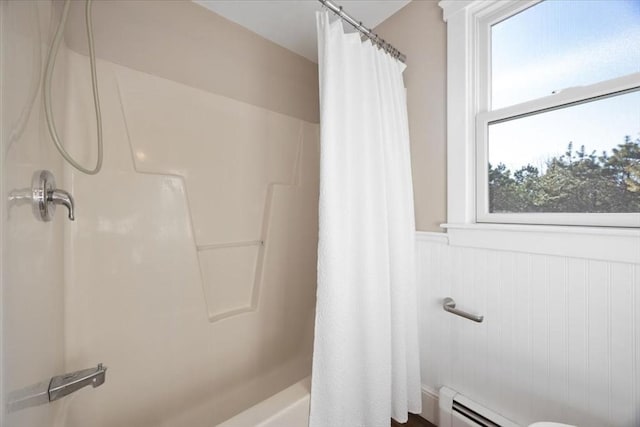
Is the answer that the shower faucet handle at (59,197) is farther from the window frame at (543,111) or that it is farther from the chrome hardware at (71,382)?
the window frame at (543,111)

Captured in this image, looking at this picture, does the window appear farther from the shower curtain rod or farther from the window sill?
the shower curtain rod

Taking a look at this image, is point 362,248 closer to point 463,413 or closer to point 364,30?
point 463,413

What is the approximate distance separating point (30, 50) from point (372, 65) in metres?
1.06

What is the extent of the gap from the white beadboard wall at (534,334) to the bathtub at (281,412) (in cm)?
67

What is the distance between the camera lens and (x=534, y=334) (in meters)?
0.88

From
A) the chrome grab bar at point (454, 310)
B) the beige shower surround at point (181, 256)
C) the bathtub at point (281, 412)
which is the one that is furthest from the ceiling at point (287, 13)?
the bathtub at point (281, 412)

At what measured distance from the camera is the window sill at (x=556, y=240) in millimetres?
708

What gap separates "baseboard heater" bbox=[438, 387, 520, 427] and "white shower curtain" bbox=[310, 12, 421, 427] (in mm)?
113

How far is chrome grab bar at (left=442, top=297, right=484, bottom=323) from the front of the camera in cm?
98

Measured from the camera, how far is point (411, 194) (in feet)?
3.76

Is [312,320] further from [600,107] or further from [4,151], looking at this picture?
[600,107]

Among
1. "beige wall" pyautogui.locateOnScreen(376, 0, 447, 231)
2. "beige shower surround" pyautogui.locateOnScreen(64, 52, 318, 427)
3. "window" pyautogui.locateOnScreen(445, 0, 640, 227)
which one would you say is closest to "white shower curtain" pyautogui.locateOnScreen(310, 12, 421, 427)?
"beige wall" pyautogui.locateOnScreen(376, 0, 447, 231)

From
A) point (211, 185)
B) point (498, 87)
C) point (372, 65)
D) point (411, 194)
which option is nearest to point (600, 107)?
point (498, 87)

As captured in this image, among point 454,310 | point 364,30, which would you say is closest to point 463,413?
point 454,310
